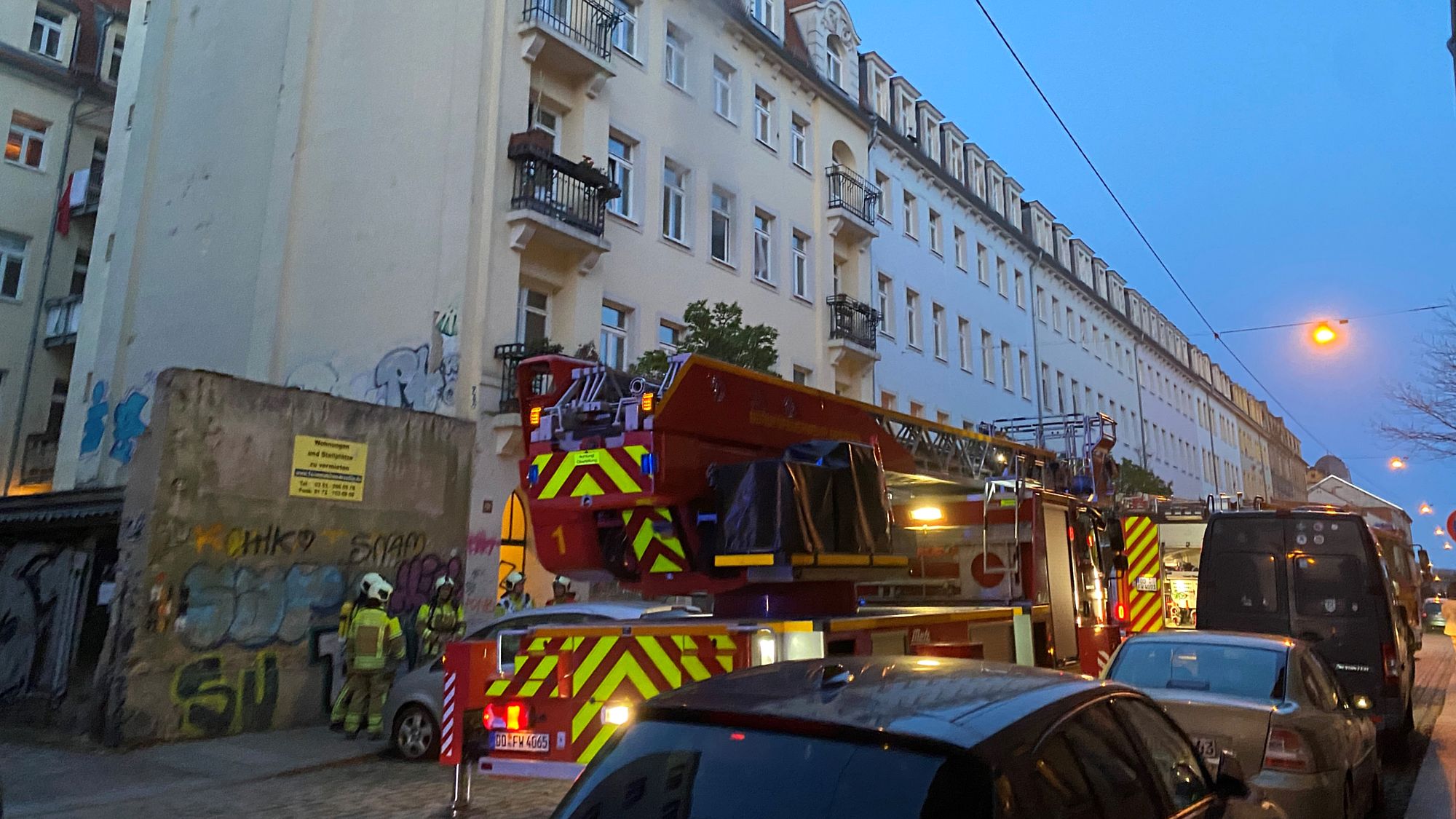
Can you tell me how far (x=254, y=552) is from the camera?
11.4m

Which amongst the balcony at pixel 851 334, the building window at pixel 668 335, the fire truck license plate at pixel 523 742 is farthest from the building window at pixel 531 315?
the fire truck license plate at pixel 523 742

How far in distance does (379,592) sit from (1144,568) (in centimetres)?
1042

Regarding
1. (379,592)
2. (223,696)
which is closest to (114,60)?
(379,592)

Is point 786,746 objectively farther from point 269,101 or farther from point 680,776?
point 269,101

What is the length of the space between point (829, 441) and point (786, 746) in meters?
4.25

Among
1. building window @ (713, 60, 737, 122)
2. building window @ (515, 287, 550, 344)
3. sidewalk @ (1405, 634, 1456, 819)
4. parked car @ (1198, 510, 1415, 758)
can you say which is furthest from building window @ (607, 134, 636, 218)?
sidewalk @ (1405, 634, 1456, 819)

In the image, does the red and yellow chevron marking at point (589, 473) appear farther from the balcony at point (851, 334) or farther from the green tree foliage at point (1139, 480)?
the green tree foliage at point (1139, 480)

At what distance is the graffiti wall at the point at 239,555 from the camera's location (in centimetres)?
1040

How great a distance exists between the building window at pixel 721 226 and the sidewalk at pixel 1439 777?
13973 mm

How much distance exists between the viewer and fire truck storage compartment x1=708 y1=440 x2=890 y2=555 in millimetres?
6168

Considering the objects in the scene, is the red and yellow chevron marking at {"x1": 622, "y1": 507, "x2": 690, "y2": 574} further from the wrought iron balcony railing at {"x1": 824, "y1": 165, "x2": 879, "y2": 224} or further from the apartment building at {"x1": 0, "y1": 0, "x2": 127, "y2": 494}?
the apartment building at {"x1": 0, "y1": 0, "x2": 127, "y2": 494}

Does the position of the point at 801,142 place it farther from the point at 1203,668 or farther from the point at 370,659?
the point at 1203,668

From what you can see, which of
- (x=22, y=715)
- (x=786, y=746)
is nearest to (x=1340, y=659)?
(x=786, y=746)

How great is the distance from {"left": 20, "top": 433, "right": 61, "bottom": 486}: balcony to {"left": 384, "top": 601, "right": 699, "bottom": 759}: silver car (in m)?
16.7
